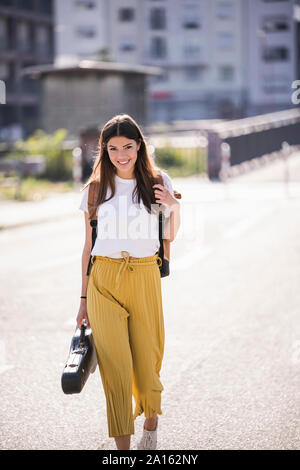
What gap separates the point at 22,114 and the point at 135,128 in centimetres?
6695

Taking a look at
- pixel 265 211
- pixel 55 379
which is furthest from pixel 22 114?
pixel 55 379

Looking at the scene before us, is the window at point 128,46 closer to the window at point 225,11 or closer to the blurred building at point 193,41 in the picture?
the blurred building at point 193,41

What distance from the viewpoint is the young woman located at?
3.83m

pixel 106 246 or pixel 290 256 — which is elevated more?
pixel 106 246

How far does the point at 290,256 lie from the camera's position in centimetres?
1084

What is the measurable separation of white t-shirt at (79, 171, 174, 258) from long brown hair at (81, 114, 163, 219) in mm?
30

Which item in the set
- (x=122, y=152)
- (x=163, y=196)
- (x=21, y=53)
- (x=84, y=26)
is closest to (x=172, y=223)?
(x=163, y=196)

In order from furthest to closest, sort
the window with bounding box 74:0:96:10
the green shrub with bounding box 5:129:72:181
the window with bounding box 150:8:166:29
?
the window with bounding box 150:8:166:29
the window with bounding box 74:0:96:10
the green shrub with bounding box 5:129:72:181

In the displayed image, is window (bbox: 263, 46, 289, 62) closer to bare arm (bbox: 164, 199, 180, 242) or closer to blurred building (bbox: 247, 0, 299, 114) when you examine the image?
→ blurred building (bbox: 247, 0, 299, 114)

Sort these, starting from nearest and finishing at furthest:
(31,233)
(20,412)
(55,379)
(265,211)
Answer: (20,412) → (55,379) → (31,233) → (265,211)

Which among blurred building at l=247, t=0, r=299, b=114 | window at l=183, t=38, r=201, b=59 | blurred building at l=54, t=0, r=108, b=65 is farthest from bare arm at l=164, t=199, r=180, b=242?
window at l=183, t=38, r=201, b=59

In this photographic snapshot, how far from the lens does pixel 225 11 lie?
9100 centimetres

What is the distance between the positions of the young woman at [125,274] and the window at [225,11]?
89790 millimetres
